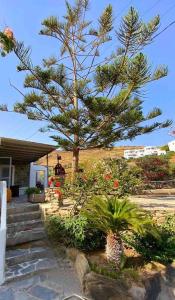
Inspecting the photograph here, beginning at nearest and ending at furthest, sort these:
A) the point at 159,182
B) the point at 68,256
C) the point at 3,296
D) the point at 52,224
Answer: the point at 3,296 → the point at 68,256 → the point at 52,224 → the point at 159,182

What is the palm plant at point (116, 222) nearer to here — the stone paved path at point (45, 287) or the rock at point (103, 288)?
the rock at point (103, 288)

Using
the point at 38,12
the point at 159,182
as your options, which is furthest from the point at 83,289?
the point at 159,182

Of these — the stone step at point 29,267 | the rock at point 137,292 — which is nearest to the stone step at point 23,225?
the stone step at point 29,267

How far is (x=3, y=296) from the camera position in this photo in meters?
4.48

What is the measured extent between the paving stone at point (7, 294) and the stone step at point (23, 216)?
2602mm

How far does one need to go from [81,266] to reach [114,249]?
710mm

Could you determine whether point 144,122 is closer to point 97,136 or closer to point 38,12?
point 97,136

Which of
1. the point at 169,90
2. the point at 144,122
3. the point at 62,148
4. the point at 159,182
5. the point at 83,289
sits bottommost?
the point at 83,289

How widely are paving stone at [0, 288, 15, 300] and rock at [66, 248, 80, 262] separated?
1.48 meters

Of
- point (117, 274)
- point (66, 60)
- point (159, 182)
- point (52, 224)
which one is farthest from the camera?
point (159, 182)

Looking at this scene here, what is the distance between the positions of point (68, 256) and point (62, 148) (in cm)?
457

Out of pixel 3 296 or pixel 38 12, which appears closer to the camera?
pixel 3 296

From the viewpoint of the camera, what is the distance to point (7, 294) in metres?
4.55

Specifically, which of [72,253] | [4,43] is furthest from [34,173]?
[4,43]
